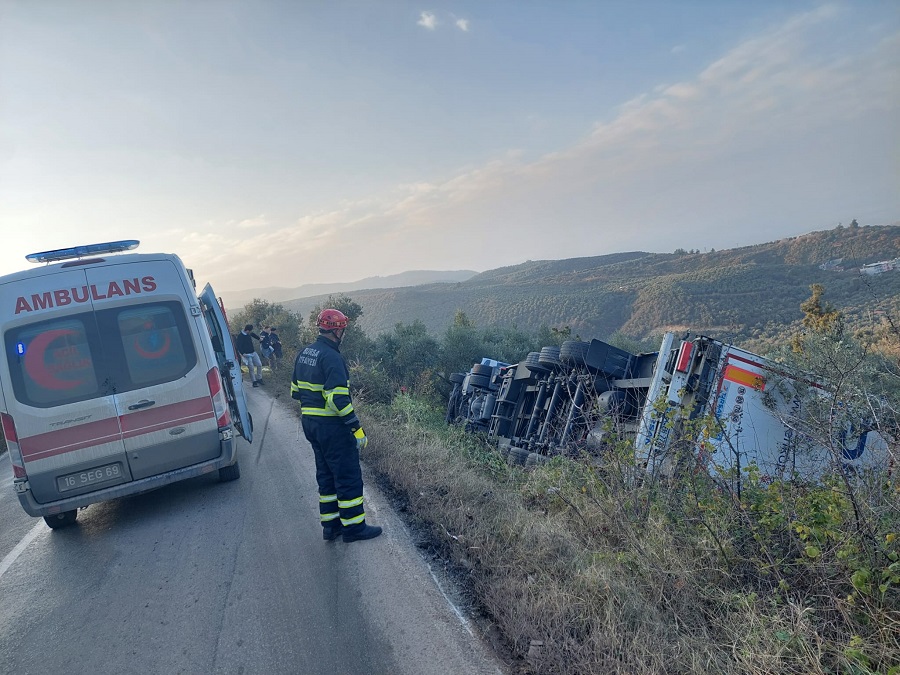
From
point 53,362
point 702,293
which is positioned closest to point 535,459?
point 53,362

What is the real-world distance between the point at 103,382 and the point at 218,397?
1085mm

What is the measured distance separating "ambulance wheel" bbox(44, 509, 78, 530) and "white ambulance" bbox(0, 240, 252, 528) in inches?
0.5

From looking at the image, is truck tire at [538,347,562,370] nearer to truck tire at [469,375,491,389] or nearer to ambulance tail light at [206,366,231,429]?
truck tire at [469,375,491,389]

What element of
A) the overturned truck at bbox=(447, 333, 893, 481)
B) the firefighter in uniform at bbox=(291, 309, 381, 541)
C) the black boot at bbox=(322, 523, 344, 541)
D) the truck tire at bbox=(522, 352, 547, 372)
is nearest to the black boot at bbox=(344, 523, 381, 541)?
the firefighter in uniform at bbox=(291, 309, 381, 541)

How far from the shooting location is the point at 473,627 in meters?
3.40

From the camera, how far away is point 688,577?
10.5 ft

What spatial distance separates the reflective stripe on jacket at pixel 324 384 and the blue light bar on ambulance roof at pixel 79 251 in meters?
2.98

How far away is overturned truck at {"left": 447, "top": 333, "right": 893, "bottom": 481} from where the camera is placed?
438cm

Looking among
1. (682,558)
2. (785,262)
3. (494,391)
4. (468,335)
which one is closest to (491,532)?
(682,558)

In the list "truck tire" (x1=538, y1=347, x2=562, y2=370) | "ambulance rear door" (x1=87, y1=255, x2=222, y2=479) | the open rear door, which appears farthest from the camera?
"truck tire" (x1=538, y1=347, x2=562, y2=370)

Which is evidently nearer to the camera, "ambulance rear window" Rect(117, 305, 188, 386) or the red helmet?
the red helmet

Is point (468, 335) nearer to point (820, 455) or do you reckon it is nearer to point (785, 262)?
point (820, 455)

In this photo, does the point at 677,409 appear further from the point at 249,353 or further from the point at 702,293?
the point at 702,293

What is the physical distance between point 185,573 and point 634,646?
3.59 meters
